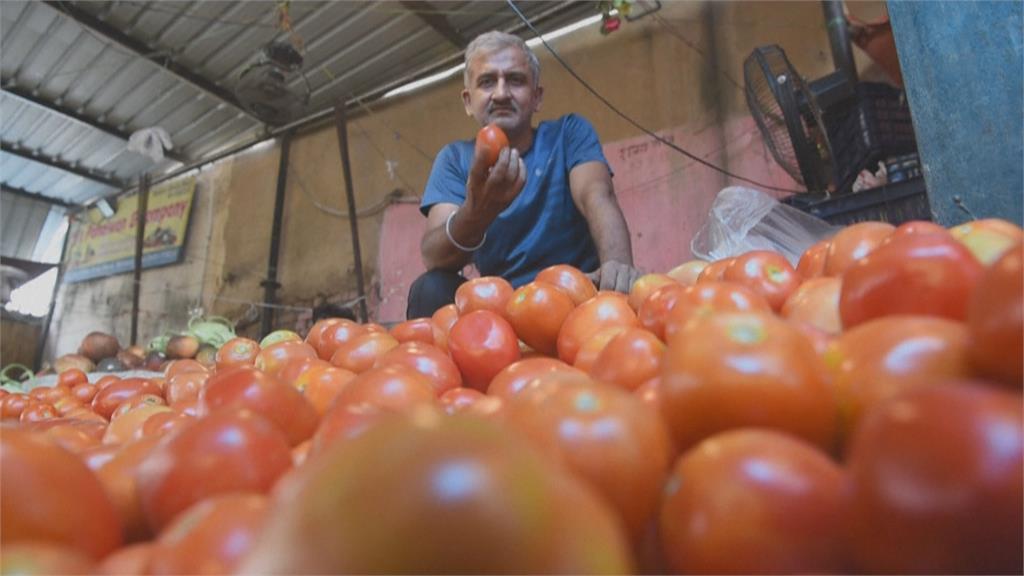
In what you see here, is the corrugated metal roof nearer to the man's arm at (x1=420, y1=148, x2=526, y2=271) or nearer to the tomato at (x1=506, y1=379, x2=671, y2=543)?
the man's arm at (x1=420, y1=148, x2=526, y2=271)

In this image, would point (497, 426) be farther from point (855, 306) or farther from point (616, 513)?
point (855, 306)

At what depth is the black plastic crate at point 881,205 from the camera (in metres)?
2.60

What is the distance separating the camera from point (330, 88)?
7281mm

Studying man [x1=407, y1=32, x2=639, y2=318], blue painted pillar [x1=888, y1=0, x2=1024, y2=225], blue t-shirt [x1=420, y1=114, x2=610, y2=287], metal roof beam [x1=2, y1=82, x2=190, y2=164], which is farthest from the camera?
metal roof beam [x1=2, y1=82, x2=190, y2=164]

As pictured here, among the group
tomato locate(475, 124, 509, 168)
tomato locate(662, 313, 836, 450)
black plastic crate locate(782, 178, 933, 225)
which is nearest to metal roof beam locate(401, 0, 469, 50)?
tomato locate(475, 124, 509, 168)

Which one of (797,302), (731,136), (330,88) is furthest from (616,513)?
(330,88)

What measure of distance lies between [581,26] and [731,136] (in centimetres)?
193

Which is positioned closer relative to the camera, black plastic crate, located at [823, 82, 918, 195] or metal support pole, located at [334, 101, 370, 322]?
black plastic crate, located at [823, 82, 918, 195]

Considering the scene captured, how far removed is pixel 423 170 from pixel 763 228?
16.0ft

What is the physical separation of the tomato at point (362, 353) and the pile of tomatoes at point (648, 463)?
0.38m

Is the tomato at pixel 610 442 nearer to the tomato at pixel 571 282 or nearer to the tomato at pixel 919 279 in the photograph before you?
the tomato at pixel 919 279

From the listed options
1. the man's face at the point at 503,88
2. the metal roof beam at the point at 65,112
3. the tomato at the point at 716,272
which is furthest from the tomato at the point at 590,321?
the metal roof beam at the point at 65,112

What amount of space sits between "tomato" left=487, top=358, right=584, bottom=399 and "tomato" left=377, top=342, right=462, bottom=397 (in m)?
0.11

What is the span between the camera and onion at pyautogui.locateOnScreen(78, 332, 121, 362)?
6.41 metres
